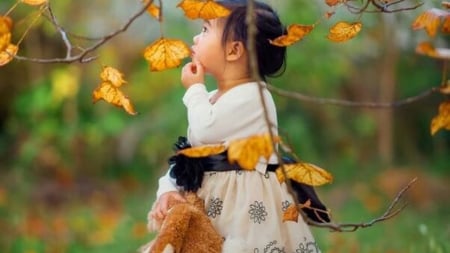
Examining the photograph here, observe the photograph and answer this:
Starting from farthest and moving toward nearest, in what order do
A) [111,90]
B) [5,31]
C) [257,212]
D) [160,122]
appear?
[160,122] → [257,212] → [111,90] → [5,31]

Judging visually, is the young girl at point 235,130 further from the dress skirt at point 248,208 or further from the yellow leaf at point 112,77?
the yellow leaf at point 112,77

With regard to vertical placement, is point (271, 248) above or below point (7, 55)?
below

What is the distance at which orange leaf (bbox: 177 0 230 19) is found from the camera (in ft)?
6.68

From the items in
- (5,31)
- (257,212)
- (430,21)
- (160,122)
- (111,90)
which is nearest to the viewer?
(5,31)

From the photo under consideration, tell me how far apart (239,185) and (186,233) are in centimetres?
17

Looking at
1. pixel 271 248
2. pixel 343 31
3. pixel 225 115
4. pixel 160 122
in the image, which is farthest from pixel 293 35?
pixel 160 122

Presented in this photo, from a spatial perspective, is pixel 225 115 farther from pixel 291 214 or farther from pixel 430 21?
pixel 430 21

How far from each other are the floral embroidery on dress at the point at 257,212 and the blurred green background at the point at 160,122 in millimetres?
3959

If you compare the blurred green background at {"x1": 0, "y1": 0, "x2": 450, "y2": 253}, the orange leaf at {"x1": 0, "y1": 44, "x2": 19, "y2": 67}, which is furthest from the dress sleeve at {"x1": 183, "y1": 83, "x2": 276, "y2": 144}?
the blurred green background at {"x1": 0, "y1": 0, "x2": 450, "y2": 253}

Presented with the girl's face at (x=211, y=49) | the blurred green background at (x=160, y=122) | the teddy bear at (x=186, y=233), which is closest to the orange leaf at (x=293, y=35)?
the girl's face at (x=211, y=49)

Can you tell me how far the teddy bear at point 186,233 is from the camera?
228cm

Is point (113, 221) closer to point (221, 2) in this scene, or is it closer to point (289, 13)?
point (289, 13)

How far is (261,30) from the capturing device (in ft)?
7.80

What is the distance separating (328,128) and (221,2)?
6.00m
